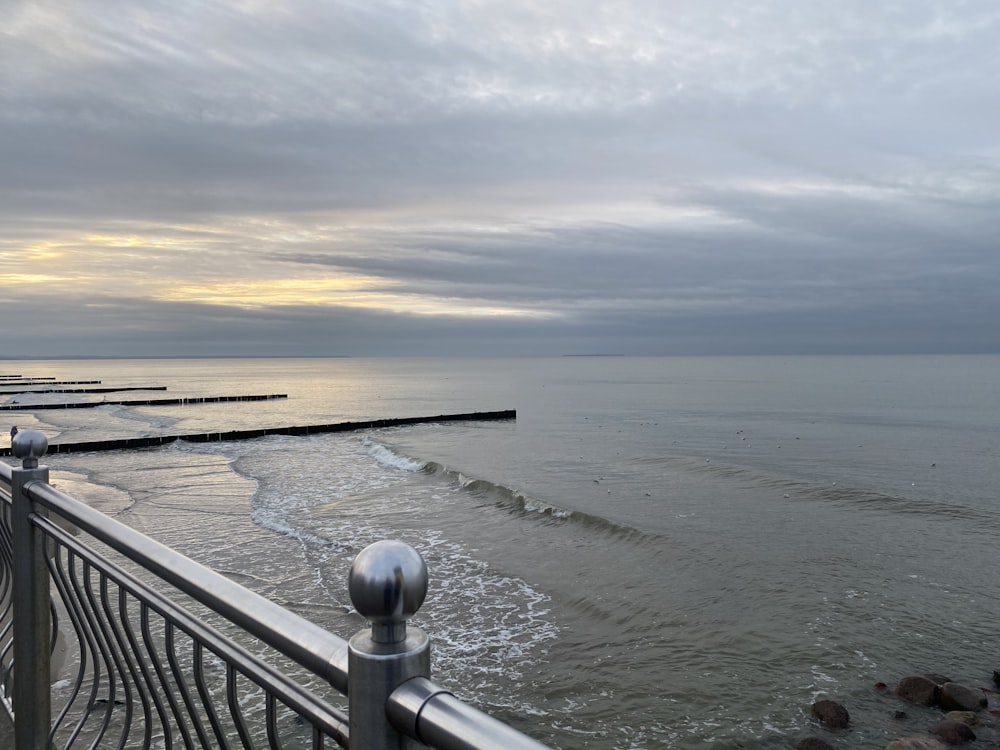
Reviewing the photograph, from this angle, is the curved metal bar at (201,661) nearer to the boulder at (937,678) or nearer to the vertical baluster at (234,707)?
the vertical baluster at (234,707)

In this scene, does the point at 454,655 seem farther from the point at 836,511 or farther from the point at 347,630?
the point at 836,511

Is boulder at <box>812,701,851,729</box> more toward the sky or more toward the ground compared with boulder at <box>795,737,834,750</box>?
more toward the ground

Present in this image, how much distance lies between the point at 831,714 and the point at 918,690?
4.60 ft

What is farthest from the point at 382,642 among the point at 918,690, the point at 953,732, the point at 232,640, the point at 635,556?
the point at 635,556

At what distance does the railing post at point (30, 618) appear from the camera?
3385 millimetres

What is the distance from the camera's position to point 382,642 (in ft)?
4.22

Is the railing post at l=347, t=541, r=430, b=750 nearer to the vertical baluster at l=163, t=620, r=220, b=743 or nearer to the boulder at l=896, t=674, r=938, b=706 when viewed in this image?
the vertical baluster at l=163, t=620, r=220, b=743

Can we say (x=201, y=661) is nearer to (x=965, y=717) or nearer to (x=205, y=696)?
(x=205, y=696)

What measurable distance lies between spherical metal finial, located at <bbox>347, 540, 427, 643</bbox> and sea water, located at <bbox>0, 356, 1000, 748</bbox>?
7120 millimetres

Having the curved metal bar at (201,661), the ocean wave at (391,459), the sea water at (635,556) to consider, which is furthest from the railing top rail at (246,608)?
the ocean wave at (391,459)

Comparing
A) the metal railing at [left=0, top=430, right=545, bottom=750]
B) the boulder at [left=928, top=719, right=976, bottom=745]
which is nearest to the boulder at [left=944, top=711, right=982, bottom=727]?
the boulder at [left=928, top=719, right=976, bottom=745]

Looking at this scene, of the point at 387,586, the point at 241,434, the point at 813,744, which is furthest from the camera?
the point at 241,434

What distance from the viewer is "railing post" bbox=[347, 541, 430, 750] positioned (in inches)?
48.3

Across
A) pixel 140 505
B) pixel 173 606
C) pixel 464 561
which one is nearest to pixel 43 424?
pixel 140 505
